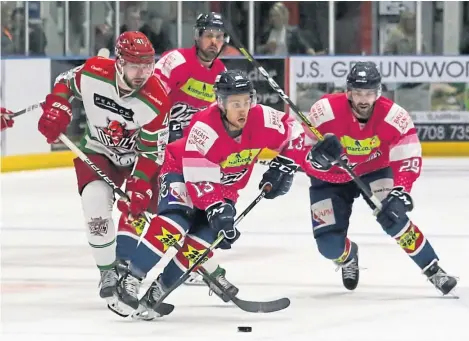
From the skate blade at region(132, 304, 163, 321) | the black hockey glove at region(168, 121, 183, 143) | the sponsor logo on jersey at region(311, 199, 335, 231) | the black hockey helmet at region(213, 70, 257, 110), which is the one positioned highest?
the black hockey helmet at region(213, 70, 257, 110)

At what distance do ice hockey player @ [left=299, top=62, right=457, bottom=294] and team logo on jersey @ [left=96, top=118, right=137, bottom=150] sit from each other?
0.70 m

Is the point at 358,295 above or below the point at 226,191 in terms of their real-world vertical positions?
below

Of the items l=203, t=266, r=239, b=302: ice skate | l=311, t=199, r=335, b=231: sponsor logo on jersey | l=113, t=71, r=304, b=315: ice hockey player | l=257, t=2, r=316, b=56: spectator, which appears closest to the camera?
l=113, t=71, r=304, b=315: ice hockey player

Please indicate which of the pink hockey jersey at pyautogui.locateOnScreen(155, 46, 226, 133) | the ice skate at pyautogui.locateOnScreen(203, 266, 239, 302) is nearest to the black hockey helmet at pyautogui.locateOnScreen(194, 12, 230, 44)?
the pink hockey jersey at pyautogui.locateOnScreen(155, 46, 226, 133)

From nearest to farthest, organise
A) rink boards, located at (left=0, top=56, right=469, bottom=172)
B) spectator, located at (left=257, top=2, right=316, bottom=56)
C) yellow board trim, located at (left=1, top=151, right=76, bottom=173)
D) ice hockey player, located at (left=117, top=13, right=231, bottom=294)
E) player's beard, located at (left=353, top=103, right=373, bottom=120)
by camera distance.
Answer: player's beard, located at (left=353, top=103, right=373, bottom=120) → ice hockey player, located at (left=117, top=13, right=231, bottom=294) → yellow board trim, located at (left=1, top=151, right=76, bottom=173) → rink boards, located at (left=0, top=56, right=469, bottom=172) → spectator, located at (left=257, top=2, right=316, bottom=56)

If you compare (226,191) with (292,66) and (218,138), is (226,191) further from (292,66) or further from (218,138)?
(292,66)

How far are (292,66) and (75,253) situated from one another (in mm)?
5434

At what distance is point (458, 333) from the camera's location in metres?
4.52

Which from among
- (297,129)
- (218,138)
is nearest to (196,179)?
(218,138)

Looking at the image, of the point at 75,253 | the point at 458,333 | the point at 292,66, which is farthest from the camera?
the point at 292,66

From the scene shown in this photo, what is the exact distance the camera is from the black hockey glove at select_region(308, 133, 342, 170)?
5.18m

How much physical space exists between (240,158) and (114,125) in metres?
0.63

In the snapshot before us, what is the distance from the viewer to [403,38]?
40.0 ft

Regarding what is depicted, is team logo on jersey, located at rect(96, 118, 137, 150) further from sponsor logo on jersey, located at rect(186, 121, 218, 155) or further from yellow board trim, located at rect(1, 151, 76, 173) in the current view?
yellow board trim, located at rect(1, 151, 76, 173)
